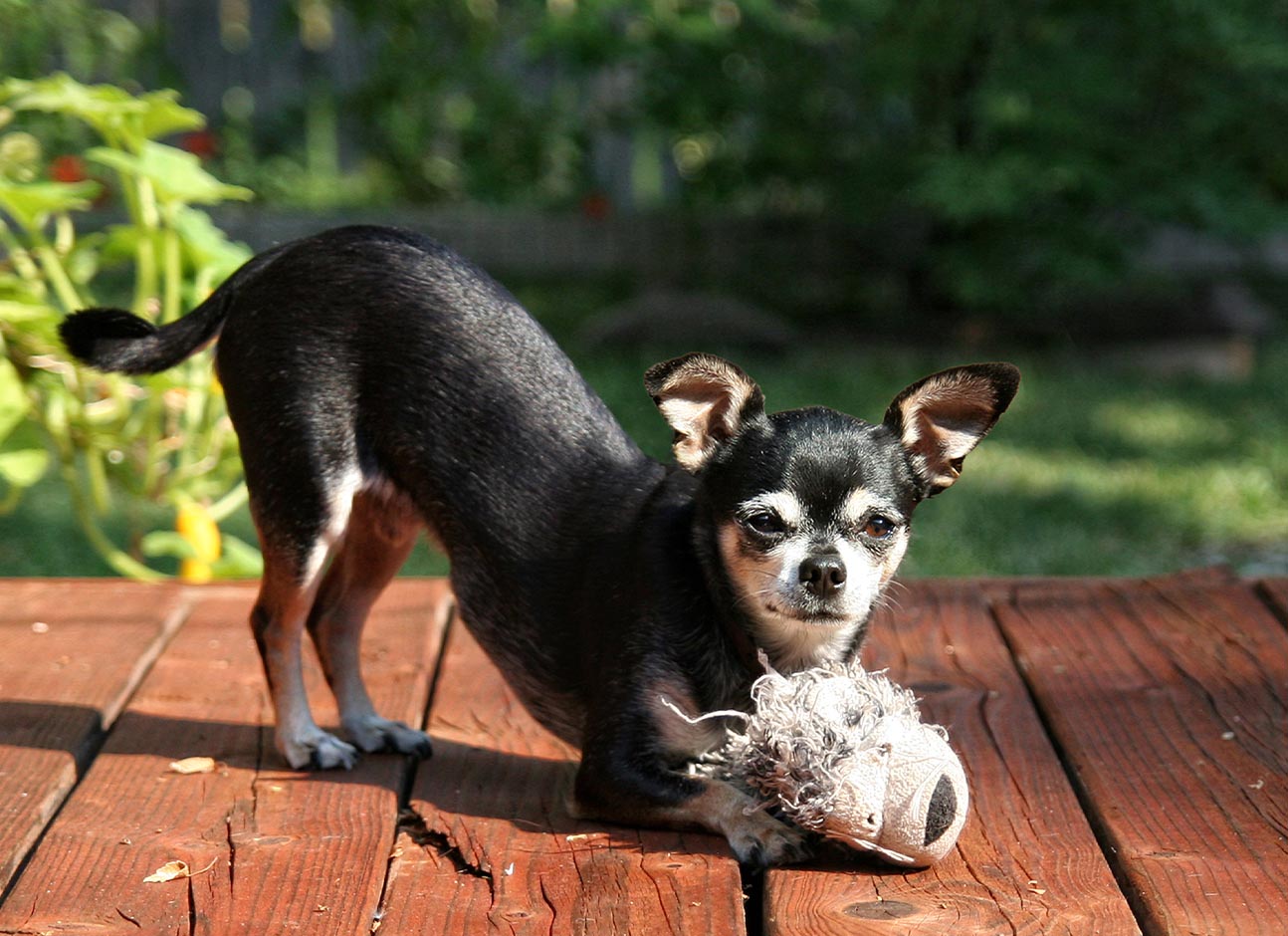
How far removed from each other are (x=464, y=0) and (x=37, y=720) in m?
8.45

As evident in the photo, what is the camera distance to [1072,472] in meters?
7.02

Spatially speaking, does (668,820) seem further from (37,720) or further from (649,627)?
(37,720)

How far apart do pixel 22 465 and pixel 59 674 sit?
0.84 meters

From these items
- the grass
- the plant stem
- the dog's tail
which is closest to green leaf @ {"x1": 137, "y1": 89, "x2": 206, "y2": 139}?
the dog's tail

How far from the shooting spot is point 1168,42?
8602 mm

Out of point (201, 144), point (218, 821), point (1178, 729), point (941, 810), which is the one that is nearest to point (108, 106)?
point (218, 821)

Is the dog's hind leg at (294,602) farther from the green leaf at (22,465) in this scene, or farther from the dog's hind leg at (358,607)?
the green leaf at (22,465)

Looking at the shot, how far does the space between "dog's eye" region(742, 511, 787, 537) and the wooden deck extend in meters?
0.57

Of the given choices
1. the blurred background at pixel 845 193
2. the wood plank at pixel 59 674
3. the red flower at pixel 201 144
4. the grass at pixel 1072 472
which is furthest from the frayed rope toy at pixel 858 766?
the red flower at pixel 201 144

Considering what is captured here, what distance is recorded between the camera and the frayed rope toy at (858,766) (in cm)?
255

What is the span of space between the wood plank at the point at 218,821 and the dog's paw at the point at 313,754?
1.3 inches

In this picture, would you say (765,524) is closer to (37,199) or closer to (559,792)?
(559,792)

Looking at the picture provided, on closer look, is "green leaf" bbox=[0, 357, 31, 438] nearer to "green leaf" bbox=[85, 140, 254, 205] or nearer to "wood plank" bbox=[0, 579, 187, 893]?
"wood plank" bbox=[0, 579, 187, 893]

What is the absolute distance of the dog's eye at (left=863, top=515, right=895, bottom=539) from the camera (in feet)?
8.91
